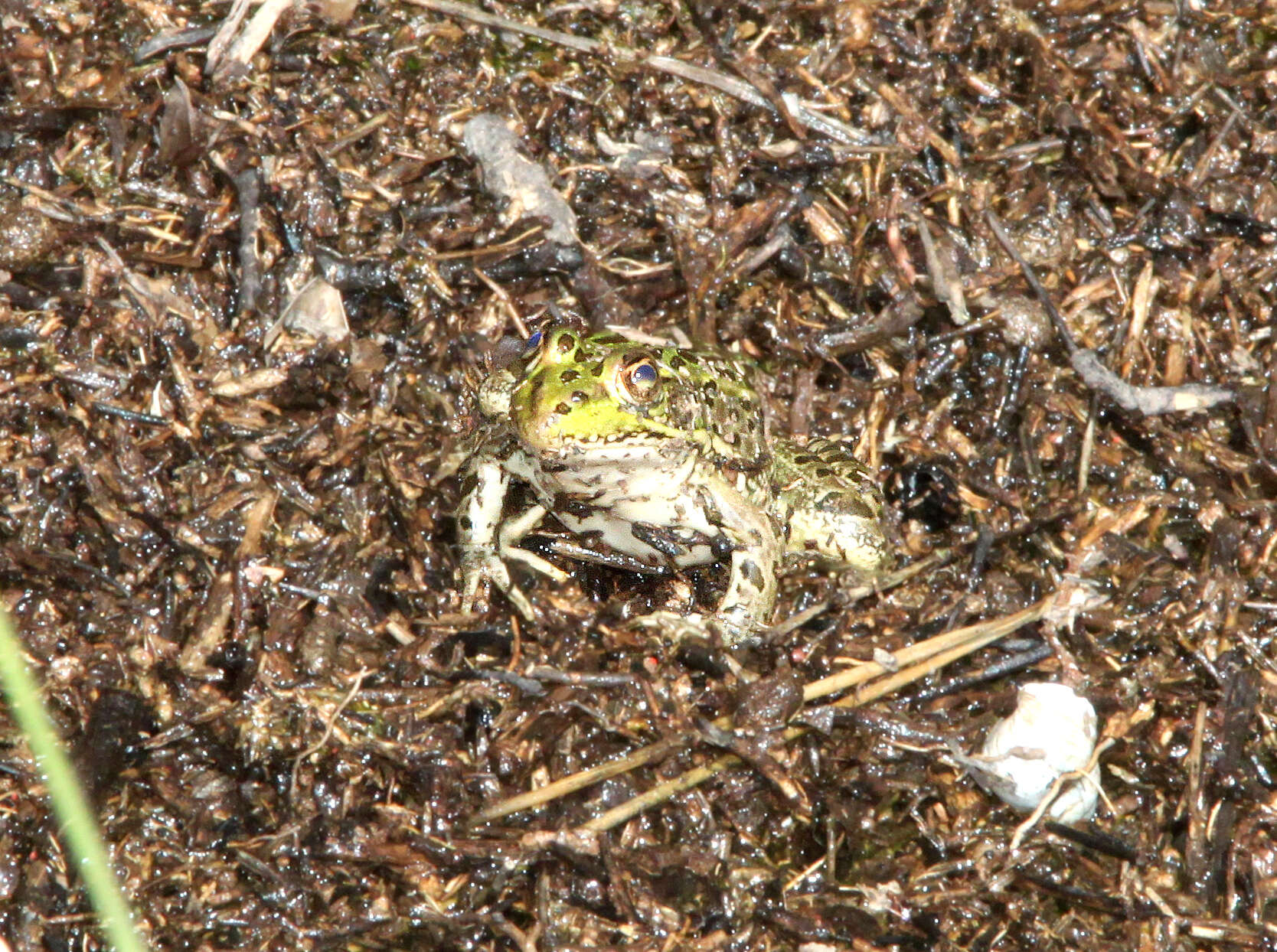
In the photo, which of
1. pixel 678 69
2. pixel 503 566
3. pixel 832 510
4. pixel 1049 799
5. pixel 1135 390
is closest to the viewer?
pixel 1049 799

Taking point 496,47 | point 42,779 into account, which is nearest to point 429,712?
point 42,779

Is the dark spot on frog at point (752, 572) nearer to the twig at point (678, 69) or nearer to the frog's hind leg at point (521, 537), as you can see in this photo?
the frog's hind leg at point (521, 537)

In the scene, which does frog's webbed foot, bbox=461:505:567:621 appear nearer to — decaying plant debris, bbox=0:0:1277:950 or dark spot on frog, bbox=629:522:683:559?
decaying plant debris, bbox=0:0:1277:950

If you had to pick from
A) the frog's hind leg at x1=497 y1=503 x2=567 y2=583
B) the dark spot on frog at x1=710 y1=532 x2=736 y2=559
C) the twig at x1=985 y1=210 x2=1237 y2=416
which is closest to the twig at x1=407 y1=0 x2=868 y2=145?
the twig at x1=985 y1=210 x2=1237 y2=416

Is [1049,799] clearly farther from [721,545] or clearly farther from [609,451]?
[609,451]

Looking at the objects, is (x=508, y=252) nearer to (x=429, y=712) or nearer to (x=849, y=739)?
(x=429, y=712)

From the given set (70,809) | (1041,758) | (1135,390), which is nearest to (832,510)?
(1041,758)
